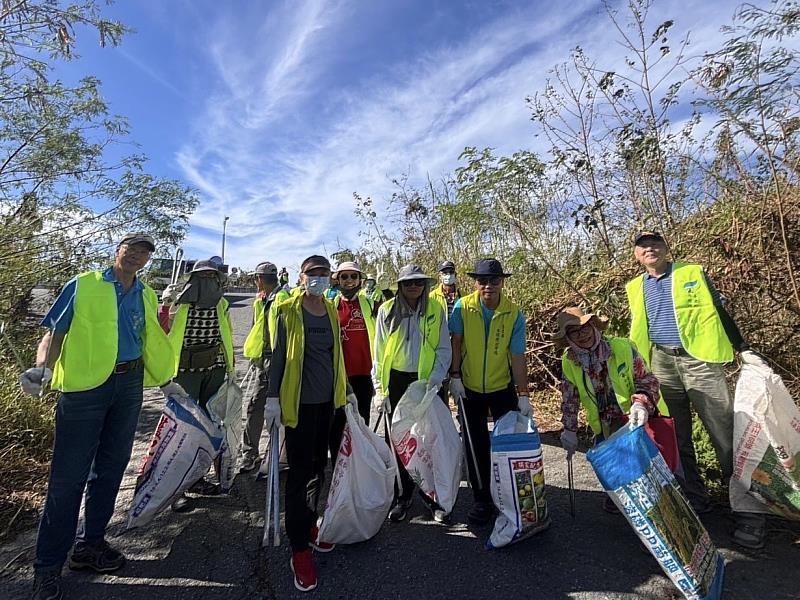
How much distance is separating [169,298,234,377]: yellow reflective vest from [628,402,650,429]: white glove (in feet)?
9.40

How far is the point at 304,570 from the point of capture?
87.2 inches

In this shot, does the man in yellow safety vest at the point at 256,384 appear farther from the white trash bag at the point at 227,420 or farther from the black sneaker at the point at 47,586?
the black sneaker at the point at 47,586

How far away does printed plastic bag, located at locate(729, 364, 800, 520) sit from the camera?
2314 mm

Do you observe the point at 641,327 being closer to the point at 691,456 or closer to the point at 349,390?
the point at 691,456

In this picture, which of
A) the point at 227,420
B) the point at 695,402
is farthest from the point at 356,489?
the point at 695,402

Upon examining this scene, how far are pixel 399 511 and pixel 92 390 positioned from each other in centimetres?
205

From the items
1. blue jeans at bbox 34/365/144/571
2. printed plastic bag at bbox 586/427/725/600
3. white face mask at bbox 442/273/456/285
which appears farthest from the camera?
white face mask at bbox 442/273/456/285

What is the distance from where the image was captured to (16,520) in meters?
2.87

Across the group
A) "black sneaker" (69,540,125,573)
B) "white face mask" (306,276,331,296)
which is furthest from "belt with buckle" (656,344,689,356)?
"black sneaker" (69,540,125,573)

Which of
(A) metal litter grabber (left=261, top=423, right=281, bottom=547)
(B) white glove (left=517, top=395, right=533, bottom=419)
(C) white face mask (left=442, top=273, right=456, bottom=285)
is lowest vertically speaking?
(A) metal litter grabber (left=261, top=423, right=281, bottom=547)

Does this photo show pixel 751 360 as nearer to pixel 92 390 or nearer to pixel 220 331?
pixel 220 331

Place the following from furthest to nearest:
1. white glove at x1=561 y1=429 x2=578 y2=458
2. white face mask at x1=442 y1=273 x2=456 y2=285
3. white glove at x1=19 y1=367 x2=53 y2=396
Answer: white face mask at x1=442 y1=273 x2=456 y2=285, white glove at x1=561 y1=429 x2=578 y2=458, white glove at x1=19 y1=367 x2=53 y2=396

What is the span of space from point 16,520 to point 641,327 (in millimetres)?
4579

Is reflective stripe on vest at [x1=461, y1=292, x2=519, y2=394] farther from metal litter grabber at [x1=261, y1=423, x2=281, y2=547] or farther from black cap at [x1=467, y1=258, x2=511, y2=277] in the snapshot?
metal litter grabber at [x1=261, y1=423, x2=281, y2=547]
